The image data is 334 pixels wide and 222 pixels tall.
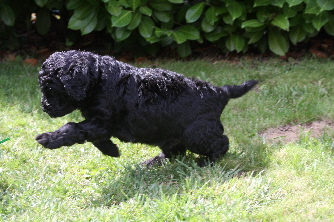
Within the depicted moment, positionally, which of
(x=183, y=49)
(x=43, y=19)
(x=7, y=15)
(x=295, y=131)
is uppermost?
(x=7, y=15)

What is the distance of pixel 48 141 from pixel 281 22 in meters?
3.77

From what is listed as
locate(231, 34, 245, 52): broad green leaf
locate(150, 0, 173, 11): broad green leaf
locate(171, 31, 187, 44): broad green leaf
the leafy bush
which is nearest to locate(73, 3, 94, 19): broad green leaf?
the leafy bush

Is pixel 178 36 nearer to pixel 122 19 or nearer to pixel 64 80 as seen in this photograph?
pixel 122 19

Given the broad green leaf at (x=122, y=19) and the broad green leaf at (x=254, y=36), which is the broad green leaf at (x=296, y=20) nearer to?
the broad green leaf at (x=254, y=36)

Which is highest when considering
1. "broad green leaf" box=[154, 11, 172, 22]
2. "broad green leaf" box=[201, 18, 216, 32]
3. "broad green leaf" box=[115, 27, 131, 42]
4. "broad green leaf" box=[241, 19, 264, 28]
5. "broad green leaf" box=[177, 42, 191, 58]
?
"broad green leaf" box=[241, 19, 264, 28]

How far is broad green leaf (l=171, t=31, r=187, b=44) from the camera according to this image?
561cm

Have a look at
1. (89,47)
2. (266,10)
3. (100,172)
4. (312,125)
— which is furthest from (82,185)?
(89,47)

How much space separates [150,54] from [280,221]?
4.55 metres

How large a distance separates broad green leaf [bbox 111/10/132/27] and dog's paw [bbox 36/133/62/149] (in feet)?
9.44

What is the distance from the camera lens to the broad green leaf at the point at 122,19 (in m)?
5.41

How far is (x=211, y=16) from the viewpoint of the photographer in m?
5.62

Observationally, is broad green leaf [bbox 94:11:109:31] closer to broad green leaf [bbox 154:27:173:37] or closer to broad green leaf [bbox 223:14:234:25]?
broad green leaf [bbox 154:27:173:37]

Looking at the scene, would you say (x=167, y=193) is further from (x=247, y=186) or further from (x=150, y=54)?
(x=150, y=54)

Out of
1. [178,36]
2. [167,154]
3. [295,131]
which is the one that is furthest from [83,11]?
[295,131]
